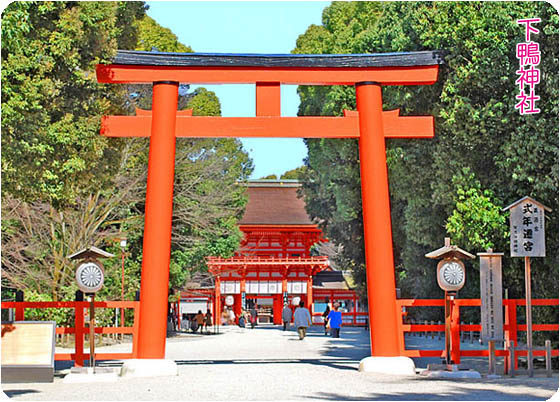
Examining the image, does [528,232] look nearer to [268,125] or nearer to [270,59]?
[268,125]

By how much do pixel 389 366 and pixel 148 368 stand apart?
4.01 meters

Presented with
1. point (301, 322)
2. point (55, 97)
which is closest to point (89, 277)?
point (55, 97)

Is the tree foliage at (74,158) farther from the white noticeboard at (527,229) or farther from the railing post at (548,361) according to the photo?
the railing post at (548,361)

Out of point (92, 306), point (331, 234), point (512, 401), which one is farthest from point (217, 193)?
point (512, 401)

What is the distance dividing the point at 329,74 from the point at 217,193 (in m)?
14.8

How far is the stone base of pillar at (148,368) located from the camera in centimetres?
1406

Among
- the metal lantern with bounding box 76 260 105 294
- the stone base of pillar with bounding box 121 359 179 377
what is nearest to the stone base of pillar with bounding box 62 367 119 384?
the stone base of pillar with bounding box 121 359 179 377

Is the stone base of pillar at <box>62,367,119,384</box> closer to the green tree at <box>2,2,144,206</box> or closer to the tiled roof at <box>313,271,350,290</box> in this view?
the green tree at <box>2,2,144,206</box>

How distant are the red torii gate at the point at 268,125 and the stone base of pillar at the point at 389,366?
0.18 metres

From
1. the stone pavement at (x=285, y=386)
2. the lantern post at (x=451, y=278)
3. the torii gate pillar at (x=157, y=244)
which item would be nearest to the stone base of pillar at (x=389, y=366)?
the stone pavement at (x=285, y=386)

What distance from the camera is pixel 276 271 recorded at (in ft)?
158

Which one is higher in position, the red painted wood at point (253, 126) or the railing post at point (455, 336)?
the red painted wood at point (253, 126)

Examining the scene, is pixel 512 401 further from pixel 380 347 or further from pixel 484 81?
pixel 484 81

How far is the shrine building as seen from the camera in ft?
152
